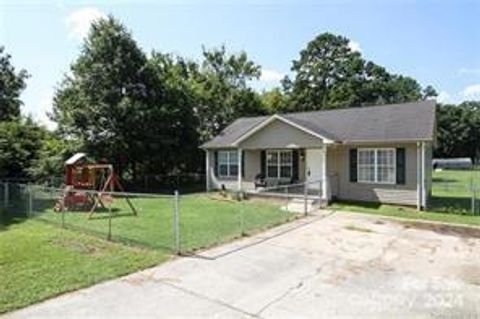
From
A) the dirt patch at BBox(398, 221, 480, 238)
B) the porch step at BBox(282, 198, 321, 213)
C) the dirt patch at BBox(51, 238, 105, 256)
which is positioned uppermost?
the porch step at BBox(282, 198, 321, 213)

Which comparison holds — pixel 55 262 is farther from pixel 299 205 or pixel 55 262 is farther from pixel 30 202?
pixel 299 205

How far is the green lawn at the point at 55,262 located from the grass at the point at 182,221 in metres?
0.85

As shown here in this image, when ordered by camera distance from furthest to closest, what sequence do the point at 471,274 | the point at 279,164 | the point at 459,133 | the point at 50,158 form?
the point at 459,133 < the point at 50,158 < the point at 279,164 < the point at 471,274

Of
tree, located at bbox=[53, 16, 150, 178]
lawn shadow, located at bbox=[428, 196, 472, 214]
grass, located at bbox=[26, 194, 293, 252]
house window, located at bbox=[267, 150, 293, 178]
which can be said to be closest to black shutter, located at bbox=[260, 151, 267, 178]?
house window, located at bbox=[267, 150, 293, 178]

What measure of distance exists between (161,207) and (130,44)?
12484 mm

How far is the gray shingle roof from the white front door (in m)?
1.14

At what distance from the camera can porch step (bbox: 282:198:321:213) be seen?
17.0 meters

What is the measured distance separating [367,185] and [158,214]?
29.5 ft

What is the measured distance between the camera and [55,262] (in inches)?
345

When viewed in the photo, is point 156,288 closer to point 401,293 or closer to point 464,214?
point 401,293

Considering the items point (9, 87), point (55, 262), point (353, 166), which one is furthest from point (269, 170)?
point (9, 87)

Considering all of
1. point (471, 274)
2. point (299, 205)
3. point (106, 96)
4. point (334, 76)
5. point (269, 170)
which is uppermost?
point (334, 76)

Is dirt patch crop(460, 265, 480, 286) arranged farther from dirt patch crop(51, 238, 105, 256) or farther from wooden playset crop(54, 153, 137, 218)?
wooden playset crop(54, 153, 137, 218)

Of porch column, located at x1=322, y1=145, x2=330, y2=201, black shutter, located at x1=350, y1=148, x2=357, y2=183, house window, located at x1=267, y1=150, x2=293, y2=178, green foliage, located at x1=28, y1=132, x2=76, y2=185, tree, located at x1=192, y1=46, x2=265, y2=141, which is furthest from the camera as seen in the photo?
tree, located at x1=192, y1=46, x2=265, y2=141
